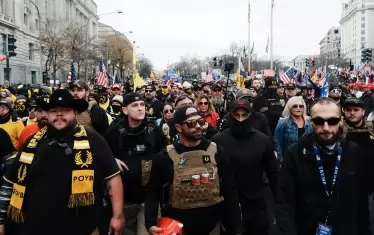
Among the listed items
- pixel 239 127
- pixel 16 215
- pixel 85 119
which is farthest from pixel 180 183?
pixel 85 119

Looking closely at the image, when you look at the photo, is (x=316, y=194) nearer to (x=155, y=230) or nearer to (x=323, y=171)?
(x=323, y=171)

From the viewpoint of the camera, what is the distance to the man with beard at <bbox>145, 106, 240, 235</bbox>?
390 centimetres

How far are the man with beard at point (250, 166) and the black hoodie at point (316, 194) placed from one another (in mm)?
1248

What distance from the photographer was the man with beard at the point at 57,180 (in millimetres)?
3684

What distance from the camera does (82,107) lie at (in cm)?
408

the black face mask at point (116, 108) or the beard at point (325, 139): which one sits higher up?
the black face mask at point (116, 108)

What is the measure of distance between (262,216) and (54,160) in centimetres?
241

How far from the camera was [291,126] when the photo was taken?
738 centimetres

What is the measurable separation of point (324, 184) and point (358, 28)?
165071 mm

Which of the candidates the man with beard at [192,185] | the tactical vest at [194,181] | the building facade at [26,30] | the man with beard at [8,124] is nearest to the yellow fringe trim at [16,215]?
the man with beard at [192,185]

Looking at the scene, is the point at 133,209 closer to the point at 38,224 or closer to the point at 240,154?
the point at 240,154

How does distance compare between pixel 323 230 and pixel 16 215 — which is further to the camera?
pixel 16 215

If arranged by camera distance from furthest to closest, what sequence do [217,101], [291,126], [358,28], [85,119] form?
[358,28] < [217,101] < [291,126] < [85,119]

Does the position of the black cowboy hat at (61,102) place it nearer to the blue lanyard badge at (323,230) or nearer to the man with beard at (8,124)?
the blue lanyard badge at (323,230)
